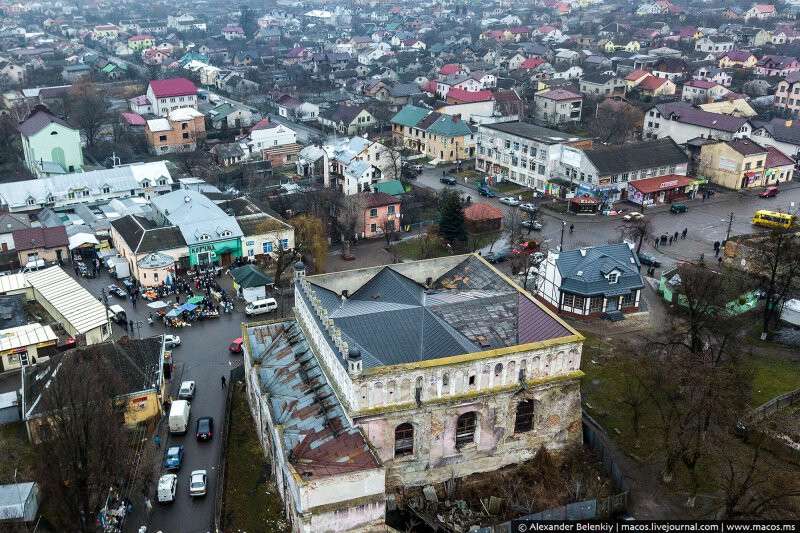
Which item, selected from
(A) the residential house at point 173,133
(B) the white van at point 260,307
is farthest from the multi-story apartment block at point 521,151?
(A) the residential house at point 173,133

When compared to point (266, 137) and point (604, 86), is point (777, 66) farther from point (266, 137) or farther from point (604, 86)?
point (266, 137)

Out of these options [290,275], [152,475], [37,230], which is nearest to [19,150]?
[37,230]

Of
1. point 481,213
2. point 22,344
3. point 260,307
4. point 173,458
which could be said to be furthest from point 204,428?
point 481,213

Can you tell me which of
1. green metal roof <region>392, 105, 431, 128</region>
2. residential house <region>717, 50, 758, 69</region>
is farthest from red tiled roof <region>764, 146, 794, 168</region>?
residential house <region>717, 50, 758, 69</region>

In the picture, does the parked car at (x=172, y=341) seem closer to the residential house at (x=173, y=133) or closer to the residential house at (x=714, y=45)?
the residential house at (x=173, y=133)

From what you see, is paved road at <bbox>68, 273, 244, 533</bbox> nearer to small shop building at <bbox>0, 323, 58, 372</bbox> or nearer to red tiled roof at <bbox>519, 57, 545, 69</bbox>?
Answer: small shop building at <bbox>0, 323, 58, 372</bbox>

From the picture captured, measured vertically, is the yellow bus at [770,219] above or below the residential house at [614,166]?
below
